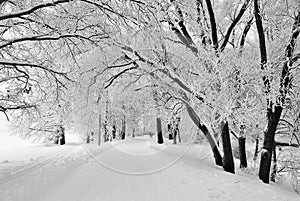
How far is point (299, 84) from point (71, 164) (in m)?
8.81

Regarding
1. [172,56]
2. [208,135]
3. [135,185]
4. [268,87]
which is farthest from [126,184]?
[172,56]

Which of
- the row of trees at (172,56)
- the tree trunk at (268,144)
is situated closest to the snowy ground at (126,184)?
the tree trunk at (268,144)

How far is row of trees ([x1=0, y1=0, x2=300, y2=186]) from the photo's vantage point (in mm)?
7160

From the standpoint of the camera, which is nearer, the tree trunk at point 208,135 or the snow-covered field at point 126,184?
the snow-covered field at point 126,184

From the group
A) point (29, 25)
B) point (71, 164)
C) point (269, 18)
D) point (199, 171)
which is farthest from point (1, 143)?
point (269, 18)

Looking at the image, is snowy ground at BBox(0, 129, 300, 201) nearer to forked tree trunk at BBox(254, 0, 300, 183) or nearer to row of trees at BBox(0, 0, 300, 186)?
forked tree trunk at BBox(254, 0, 300, 183)

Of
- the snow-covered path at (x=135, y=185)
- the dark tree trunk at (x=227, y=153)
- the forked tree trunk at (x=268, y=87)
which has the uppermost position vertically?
the forked tree trunk at (x=268, y=87)

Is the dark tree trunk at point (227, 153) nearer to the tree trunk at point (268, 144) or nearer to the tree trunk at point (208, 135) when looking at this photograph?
the tree trunk at point (208, 135)

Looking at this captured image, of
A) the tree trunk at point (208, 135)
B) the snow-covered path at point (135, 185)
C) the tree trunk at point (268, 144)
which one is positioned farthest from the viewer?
the tree trunk at point (208, 135)

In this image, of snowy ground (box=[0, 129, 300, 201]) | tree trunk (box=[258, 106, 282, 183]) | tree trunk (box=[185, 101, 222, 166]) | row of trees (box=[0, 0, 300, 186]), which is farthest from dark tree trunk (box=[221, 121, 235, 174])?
tree trunk (box=[258, 106, 282, 183])

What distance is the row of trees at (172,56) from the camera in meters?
7.16

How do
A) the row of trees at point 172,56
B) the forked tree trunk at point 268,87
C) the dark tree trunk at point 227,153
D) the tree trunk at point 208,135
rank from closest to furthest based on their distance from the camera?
the row of trees at point 172,56, the forked tree trunk at point 268,87, the dark tree trunk at point 227,153, the tree trunk at point 208,135

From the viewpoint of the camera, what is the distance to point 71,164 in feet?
33.3

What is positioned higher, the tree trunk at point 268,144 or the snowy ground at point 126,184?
the tree trunk at point 268,144
